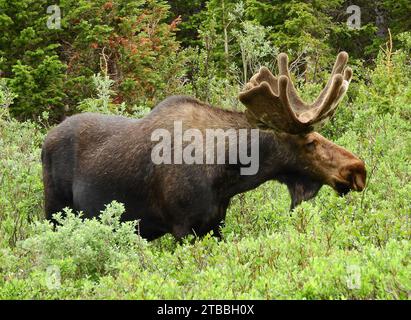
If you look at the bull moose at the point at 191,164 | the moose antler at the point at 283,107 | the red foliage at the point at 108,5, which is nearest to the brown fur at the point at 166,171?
the bull moose at the point at 191,164

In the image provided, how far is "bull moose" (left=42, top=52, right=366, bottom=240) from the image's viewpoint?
6.73 meters

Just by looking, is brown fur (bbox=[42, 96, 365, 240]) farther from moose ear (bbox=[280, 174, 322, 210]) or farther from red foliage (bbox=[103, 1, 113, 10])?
red foliage (bbox=[103, 1, 113, 10])

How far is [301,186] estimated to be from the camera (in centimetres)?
705

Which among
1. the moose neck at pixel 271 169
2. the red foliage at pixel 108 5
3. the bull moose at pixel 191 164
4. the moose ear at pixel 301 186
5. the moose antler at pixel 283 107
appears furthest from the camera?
the red foliage at pixel 108 5

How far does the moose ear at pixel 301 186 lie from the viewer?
6996mm

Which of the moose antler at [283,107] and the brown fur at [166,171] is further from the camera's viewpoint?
the brown fur at [166,171]

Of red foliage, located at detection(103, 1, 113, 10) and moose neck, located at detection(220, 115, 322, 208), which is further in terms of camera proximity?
red foliage, located at detection(103, 1, 113, 10)

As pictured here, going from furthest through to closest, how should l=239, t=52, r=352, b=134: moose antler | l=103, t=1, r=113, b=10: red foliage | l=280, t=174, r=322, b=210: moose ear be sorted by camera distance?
l=103, t=1, r=113, b=10: red foliage < l=280, t=174, r=322, b=210: moose ear < l=239, t=52, r=352, b=134: moose antler

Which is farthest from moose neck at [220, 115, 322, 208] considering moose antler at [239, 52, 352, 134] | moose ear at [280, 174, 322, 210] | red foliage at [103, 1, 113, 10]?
red foliage at [103, 1, 113, 10]

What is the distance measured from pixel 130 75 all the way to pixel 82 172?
8078 millimetres

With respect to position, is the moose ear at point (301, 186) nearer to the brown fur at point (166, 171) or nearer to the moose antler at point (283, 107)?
the brown fur at point (166, 171)

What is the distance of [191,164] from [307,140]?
104 cm

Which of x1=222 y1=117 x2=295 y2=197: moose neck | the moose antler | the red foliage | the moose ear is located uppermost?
the red foliage
